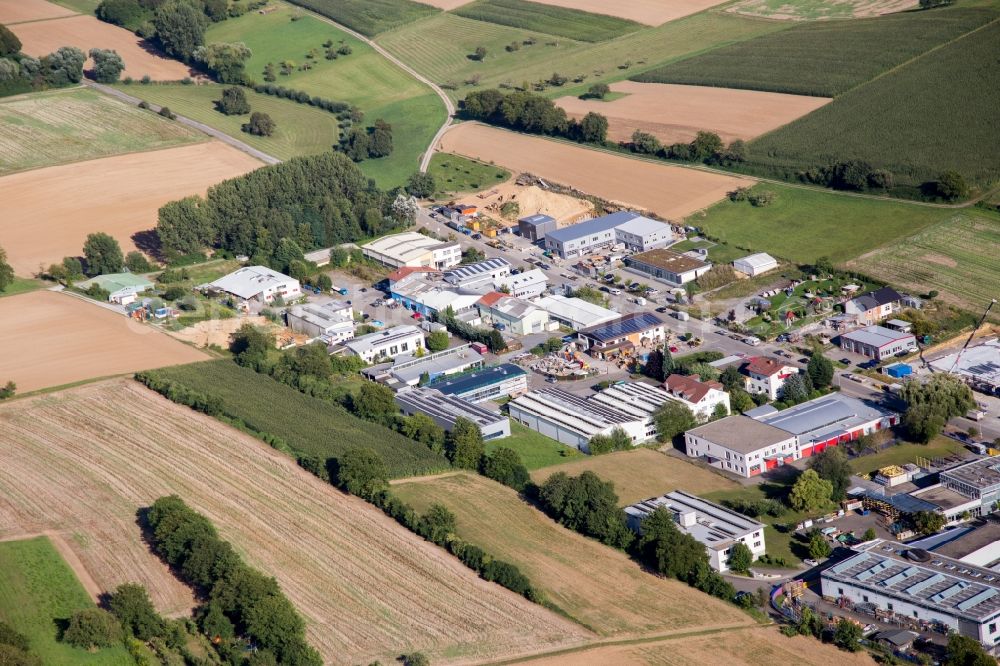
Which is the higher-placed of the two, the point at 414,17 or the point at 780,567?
the point at 414,17

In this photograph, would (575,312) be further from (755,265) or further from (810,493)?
(810,493)

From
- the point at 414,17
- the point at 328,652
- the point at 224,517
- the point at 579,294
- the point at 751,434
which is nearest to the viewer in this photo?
the point at 328,652

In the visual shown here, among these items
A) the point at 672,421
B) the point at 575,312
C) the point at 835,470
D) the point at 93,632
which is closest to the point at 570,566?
the point at 835,470

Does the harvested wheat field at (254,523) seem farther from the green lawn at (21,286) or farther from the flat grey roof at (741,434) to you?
the green lawn at (21,286)

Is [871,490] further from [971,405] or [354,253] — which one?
[354,253]

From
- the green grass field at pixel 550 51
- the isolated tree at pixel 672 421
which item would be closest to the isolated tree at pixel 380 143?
the green grass field at pixel 550 51

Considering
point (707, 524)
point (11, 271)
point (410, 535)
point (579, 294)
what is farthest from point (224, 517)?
point (11, 271)
